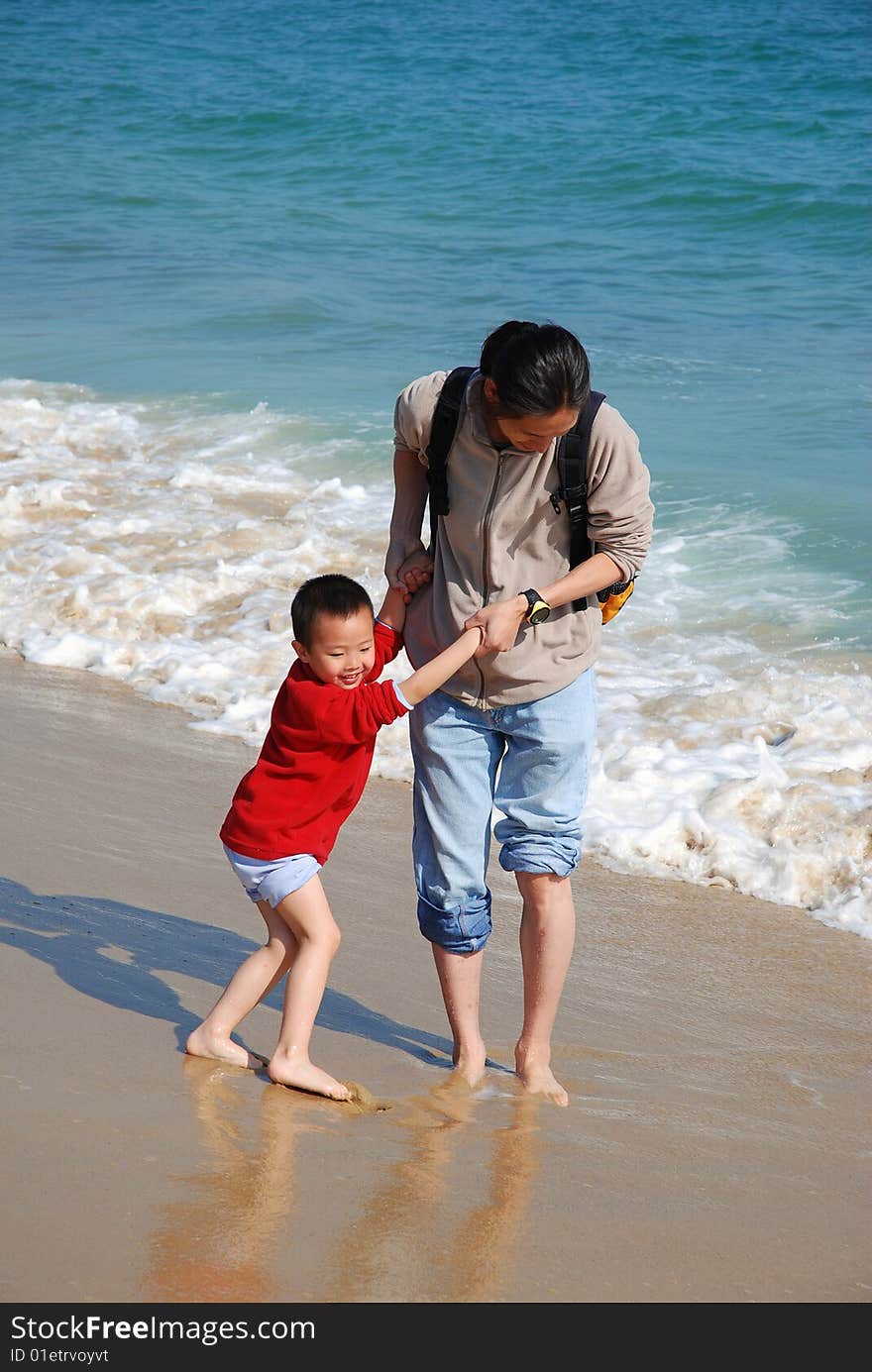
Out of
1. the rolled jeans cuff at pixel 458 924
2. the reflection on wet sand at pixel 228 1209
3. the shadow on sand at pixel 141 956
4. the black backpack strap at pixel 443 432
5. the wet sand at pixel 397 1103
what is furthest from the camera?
the shadow on sand at pixel 141 956

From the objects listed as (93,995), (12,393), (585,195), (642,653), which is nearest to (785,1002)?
(93,995)

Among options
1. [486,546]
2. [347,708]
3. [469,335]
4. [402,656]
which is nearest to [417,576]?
[486,546]

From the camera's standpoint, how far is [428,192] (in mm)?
19516

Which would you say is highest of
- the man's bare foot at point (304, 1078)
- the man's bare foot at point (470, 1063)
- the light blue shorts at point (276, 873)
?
the light blue shorts at point (276, 873)

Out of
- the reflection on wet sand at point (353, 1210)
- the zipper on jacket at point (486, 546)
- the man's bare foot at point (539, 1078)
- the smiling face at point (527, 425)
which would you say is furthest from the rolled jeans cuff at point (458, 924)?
the smiling face at point (527, 425)

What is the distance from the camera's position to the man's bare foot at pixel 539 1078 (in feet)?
10.6

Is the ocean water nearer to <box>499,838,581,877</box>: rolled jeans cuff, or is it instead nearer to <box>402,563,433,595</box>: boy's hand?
<box>499,838,581,877</box>: rolled jeans cuff

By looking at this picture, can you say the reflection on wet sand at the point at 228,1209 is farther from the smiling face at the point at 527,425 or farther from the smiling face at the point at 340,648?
the smiling face at the point at 527,425

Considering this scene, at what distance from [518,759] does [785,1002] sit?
4.36 feet

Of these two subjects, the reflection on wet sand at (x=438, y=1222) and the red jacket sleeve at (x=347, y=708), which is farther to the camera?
the red jacket sleeve at (x=347, y=708)

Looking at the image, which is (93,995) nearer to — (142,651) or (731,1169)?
(731,1169)

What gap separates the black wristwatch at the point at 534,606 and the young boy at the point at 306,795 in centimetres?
13

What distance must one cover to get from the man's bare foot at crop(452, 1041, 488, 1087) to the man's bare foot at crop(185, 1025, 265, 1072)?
51 cm

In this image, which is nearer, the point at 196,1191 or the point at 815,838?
the point at 196,1191
